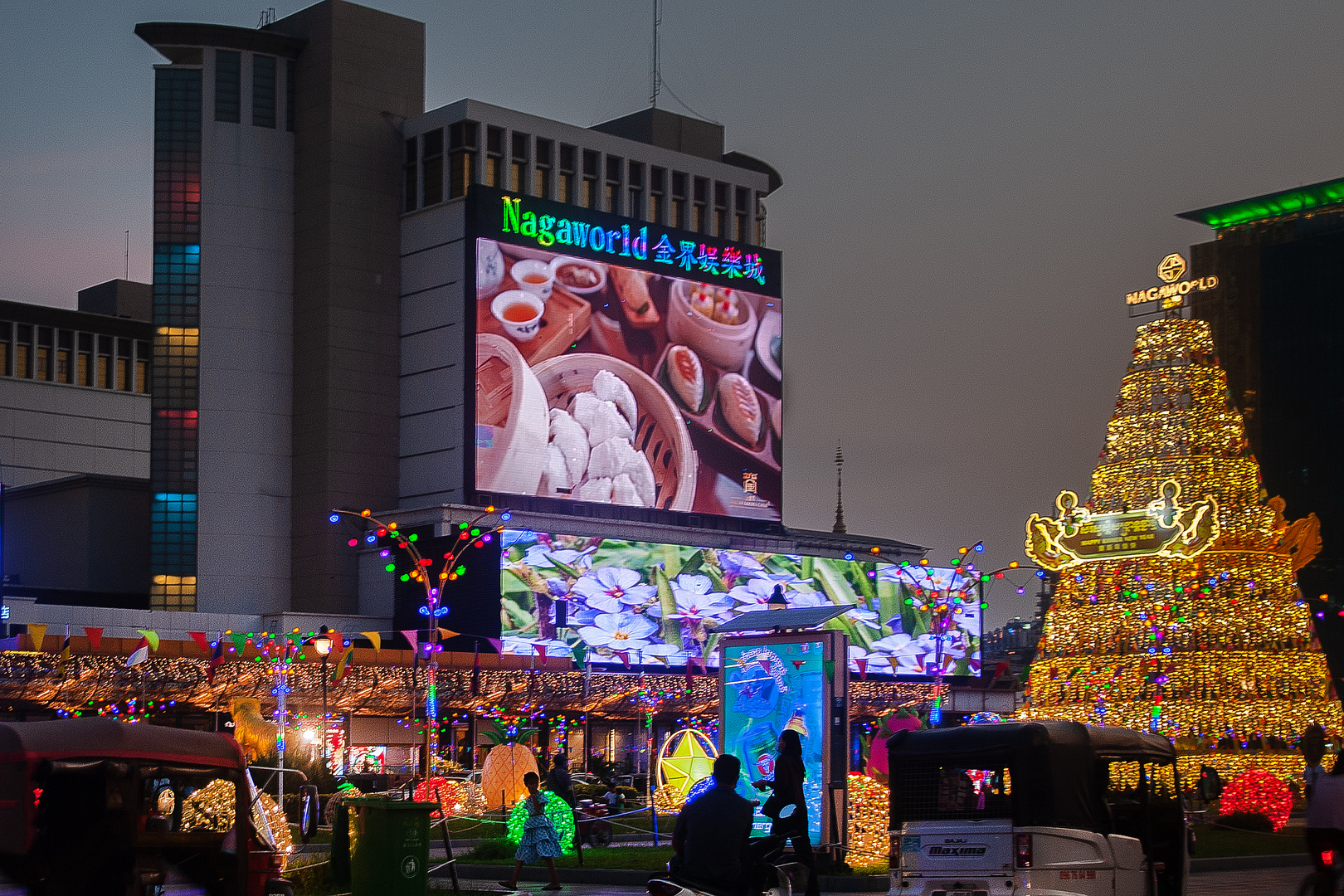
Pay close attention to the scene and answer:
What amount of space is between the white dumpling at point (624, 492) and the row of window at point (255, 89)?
72.1ft

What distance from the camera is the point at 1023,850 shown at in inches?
547

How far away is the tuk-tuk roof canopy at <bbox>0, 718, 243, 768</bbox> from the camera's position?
11.5 m

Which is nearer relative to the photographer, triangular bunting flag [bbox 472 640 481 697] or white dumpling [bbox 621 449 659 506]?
triangular bunting flag [bbox 472 640 481 697]

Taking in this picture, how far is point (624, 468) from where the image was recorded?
7706 centimetres

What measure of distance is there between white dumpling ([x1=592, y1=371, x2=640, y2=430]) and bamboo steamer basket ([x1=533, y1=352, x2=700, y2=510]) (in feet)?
0.61

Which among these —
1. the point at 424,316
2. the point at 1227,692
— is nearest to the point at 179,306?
the point at 424,316

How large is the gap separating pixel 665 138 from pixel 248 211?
2289 centimetres

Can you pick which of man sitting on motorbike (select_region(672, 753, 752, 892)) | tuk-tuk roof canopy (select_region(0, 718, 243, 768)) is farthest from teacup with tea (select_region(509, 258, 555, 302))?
man sitting on motorbike (select_region(672, 753, 752, 892))

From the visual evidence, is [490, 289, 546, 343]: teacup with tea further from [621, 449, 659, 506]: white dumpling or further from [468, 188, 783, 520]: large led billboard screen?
[621, 449, 659, 506]: white dumpling

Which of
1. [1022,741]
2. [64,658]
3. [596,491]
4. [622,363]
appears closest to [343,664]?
[64,658]

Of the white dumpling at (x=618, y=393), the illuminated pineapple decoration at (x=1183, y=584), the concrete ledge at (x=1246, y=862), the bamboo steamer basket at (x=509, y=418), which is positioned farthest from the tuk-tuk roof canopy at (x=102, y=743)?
the white dumpling at (x=618, y=393)

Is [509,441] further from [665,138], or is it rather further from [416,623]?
[665,138]

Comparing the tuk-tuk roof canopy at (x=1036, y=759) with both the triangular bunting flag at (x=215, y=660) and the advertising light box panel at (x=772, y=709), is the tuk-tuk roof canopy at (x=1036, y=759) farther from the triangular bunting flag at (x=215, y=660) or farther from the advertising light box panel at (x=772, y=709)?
the triangular bunting flag at (x=215, y=660)

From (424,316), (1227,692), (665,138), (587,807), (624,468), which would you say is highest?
(665,138)
